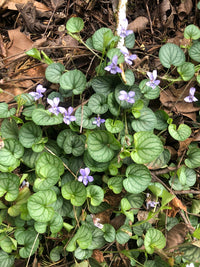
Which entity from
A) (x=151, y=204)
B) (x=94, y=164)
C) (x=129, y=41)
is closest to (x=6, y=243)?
(x=94, y=164)

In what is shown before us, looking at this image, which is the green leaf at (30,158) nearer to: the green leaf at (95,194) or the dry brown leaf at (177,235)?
the green leaf at (95,194)

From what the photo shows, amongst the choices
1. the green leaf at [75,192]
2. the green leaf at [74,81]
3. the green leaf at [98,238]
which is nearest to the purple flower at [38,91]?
the green leaf at [74,81]

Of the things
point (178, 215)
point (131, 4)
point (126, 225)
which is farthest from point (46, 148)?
point (131, 4)

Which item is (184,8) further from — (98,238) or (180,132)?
(98,238)

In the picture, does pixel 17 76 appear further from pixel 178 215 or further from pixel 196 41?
pixel 178 215

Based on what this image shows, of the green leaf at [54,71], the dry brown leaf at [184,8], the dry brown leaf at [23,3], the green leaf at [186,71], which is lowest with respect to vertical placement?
the green leaf at [186,71]
